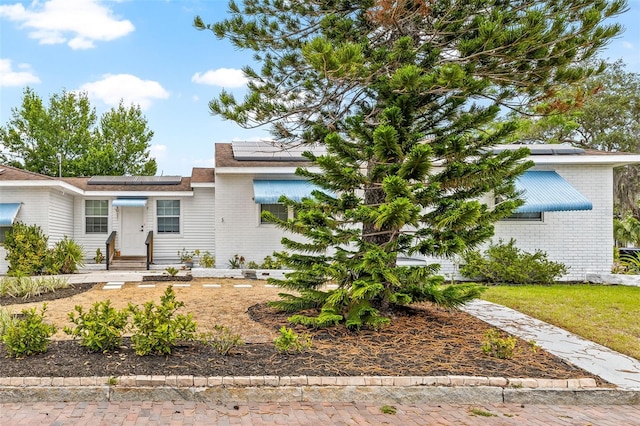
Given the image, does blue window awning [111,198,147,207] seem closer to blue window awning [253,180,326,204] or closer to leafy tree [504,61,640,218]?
blue window awning [253,180,326,204]

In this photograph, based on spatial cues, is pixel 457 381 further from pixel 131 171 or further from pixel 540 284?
pixel 131 171

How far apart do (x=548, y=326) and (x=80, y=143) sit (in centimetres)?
3029

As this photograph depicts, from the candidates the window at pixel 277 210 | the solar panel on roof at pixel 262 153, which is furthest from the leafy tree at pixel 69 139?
the window at pixel 277 210

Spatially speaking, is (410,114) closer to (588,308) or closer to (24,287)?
(588,308)

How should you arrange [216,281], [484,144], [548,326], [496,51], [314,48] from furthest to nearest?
[216,281], [548,326], [484,144], [496,51], [314,48]

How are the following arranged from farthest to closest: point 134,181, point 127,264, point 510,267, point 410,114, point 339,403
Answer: point 134,181 → point 127,264 → point 510,267 → point 410,114 → point 339,403

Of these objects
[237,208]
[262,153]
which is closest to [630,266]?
[262,153]

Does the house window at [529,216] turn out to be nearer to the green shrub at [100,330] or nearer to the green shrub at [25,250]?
the green shrub at [100,330]

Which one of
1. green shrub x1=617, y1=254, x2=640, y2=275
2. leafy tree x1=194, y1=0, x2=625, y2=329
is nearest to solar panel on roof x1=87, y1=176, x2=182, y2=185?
leafy tree x1=194, y1=0, x2=625, y2=329

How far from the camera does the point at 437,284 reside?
644 centimetres

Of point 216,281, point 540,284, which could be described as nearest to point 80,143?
point 216,281

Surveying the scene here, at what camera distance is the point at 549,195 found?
1263 cm

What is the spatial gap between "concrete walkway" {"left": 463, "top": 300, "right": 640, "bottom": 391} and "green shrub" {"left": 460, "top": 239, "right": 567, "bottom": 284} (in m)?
4.39

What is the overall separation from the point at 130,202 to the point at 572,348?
1421cm
